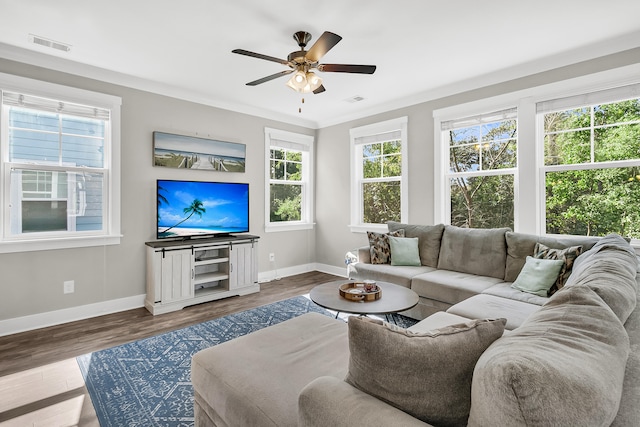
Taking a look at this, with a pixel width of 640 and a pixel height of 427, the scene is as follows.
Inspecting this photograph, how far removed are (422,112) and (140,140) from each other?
3.62 meters

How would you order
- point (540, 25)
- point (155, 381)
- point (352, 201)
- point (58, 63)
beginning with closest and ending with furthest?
point (155, 381)
point (540, 25)
point (58, 63)
point (352, 201)

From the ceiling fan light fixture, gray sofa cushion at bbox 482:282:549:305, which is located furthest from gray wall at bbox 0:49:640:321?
the ceiling fan light fixture

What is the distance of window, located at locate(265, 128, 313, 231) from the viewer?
204 inches

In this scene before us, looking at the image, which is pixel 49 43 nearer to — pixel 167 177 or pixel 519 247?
pixel 167 177

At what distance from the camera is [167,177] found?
4047 millimetres

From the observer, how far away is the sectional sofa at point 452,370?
0.63 metres

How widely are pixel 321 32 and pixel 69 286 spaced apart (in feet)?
11.8

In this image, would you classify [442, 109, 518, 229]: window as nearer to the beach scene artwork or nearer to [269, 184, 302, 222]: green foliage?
[269, 184, 302, 222]: green foliage

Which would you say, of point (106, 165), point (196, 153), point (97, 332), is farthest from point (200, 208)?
point (97, 332)

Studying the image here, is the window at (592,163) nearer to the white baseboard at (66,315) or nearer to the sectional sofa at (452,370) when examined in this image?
the sectional sofa at (452,370)

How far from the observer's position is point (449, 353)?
87 centimetres

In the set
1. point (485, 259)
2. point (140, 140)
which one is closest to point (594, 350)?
point (485, 259)

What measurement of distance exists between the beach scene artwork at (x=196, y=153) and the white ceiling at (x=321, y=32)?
614 mm

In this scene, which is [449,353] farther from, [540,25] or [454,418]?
[540,25]
